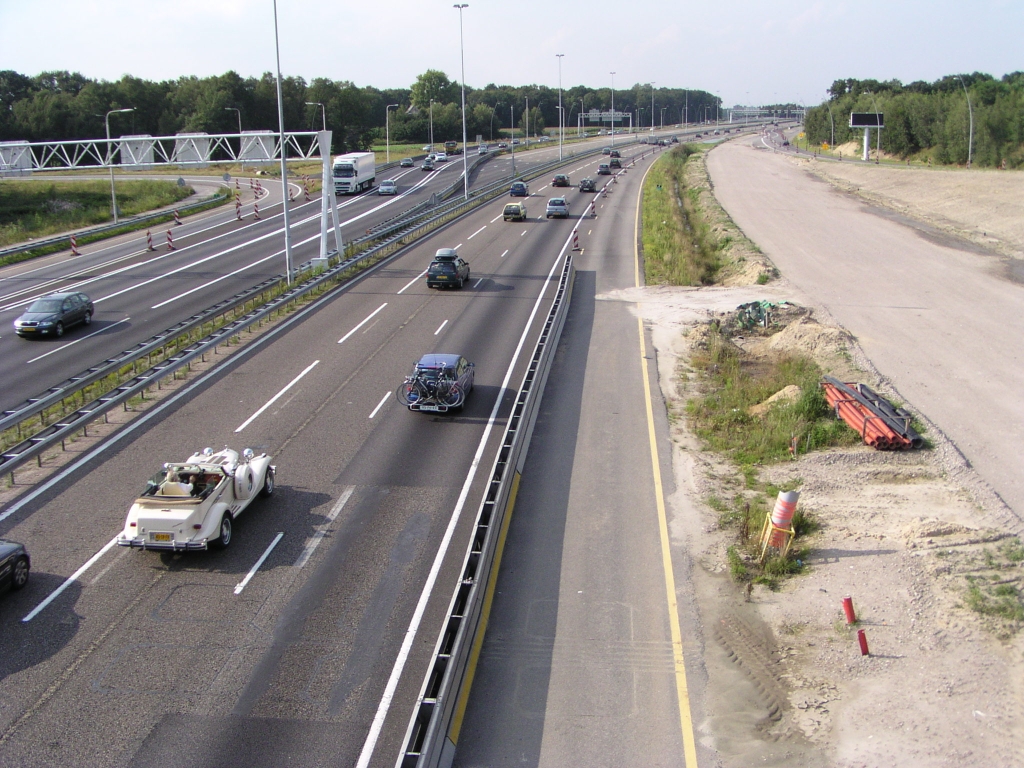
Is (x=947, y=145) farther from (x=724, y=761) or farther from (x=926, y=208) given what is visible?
(x=724, y=761)

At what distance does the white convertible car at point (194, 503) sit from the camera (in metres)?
14.0

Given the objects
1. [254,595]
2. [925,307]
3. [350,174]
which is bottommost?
[254,595]

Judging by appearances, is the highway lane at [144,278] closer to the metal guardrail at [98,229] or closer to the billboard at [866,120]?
the metal guardrail at [98,229]

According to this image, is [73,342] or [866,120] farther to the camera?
[866,120]

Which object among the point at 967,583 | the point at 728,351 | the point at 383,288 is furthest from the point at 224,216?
the point at 967,583

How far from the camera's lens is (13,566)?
1300 centimetres

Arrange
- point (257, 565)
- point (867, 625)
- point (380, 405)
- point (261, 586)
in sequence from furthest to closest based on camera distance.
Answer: point (380, 405)
point (257, 565)
point (261, 586)
point (867, 625)

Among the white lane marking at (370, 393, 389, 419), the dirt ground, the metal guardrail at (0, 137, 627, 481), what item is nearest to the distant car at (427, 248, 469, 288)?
the metal guardrail at (0, 137, 627, 481)

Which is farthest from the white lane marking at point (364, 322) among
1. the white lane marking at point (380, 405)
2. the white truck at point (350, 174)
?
the white truck at point (350, 174)

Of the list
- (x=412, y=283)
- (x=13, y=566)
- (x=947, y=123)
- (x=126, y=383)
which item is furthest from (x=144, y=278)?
(x=947, y=123)

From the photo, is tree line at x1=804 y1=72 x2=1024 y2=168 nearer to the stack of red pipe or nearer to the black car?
the stack of red pipe

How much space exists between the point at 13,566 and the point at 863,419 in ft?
58.2

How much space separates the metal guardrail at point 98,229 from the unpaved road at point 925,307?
43348mm

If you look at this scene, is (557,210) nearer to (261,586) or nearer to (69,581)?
(261,586)
